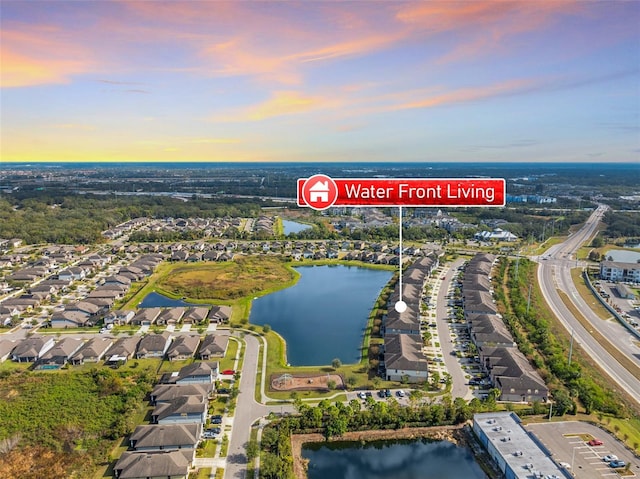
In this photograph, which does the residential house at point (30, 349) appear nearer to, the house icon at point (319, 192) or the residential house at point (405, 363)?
the residential house at point (405, 363)

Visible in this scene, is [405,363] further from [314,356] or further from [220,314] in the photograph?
[220,314]

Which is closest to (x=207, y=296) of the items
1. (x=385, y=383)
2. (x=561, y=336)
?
(x=385, y=383)

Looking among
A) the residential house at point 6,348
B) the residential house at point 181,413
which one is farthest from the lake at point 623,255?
the residential house at point 6,348

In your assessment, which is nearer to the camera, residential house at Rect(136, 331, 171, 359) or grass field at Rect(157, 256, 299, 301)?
residential house at Rect(136, 331, 171, 359)

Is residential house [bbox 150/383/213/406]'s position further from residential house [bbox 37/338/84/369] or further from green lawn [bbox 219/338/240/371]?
residential house [bbox 37/338/84/369]

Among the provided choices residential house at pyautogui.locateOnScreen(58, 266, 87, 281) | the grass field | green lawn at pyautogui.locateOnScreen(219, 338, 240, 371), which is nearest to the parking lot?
A: green lawn at pyautogui.locateOnScreen(219, 338, 240, 371)

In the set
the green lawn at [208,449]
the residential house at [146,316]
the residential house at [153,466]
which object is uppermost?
the residential house at [146,316]
